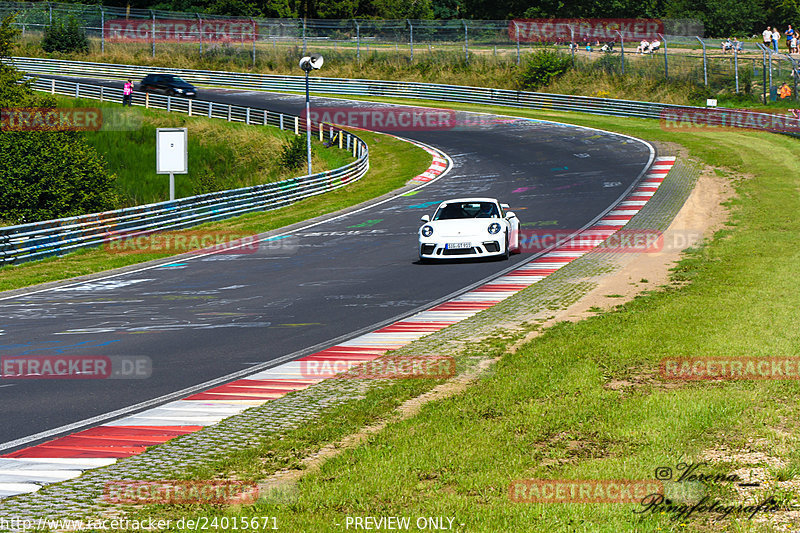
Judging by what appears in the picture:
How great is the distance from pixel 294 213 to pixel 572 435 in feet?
79.2

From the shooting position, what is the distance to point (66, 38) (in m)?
70.8

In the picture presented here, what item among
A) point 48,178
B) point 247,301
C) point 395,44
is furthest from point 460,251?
point 395,44

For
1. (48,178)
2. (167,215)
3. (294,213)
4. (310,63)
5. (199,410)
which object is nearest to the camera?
(199,410)

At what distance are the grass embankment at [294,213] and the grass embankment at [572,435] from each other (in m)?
13.2

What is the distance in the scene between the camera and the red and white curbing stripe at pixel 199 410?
6.64m

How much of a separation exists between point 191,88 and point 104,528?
54.4 metres

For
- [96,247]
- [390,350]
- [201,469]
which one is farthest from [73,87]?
[201,469]

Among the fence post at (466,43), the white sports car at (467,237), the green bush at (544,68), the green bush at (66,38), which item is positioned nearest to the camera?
the white sports car at (467,237)

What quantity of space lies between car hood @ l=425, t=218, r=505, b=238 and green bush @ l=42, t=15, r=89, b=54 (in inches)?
2391

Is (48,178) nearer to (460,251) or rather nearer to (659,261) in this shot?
(460,251)

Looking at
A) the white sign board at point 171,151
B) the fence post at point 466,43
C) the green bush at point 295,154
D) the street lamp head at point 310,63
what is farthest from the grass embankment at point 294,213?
the fence post at point 466,43

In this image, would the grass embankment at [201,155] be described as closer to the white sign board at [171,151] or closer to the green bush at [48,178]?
the green bush at [48,178]

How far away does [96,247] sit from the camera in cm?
2450

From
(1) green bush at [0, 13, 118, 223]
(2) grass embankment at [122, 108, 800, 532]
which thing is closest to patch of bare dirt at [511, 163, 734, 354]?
(2) grass embankment at [122, 108, 800, 532]
